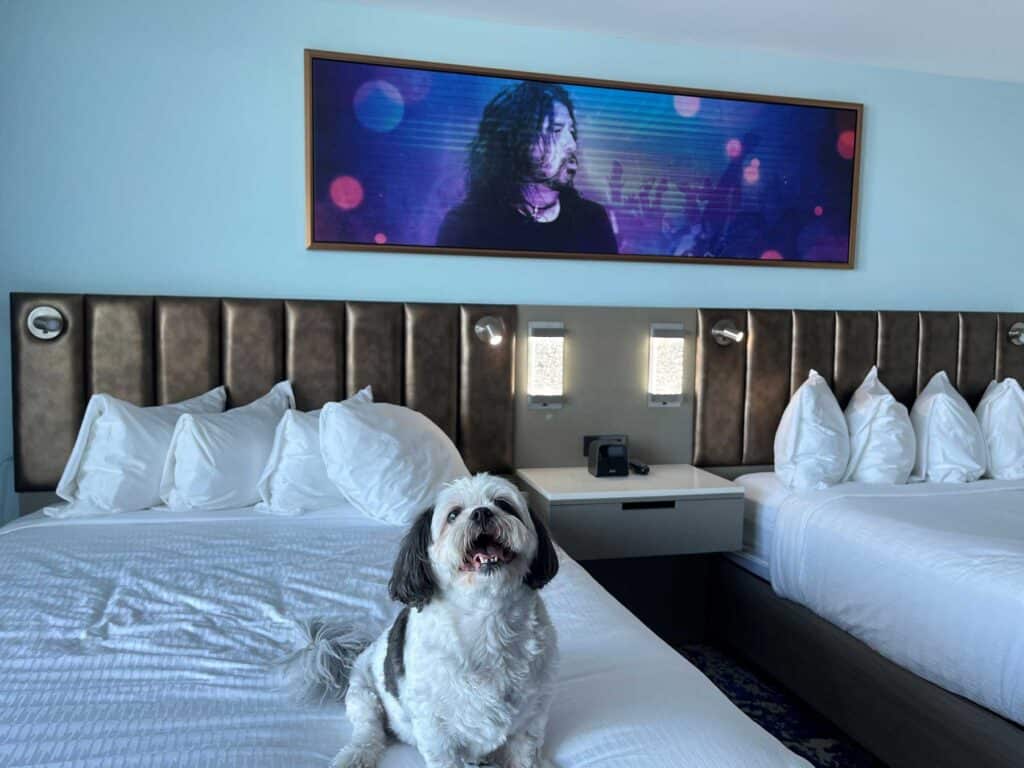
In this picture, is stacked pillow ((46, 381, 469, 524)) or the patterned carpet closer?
the patterned carpet

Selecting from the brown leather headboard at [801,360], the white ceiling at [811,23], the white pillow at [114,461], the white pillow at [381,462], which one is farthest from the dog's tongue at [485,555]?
the white ceiling at [811,23]

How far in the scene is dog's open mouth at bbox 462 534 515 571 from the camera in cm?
100

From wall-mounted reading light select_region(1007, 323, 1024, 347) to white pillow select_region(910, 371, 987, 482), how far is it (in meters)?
0.60

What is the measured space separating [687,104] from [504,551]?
2.60 m

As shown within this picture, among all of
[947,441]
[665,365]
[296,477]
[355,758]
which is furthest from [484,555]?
[947,441]

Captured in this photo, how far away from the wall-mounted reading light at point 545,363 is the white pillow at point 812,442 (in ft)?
3.05

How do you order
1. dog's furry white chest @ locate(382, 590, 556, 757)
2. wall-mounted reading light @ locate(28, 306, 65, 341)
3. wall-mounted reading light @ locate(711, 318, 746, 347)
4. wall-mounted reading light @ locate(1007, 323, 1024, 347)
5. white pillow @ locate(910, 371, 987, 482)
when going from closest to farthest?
dog's furry white chest @ locate(382, 590, 556, 757) < wall-mounted reading light @ locate(28, 306, 65, 341) < white pillow @ locate(910, 371, 987, 482) < wall-mounted reading light @ locate(711, 318, 746, 347) < wall-mounted reading light @ locate(1007, 323, 1024, 347)

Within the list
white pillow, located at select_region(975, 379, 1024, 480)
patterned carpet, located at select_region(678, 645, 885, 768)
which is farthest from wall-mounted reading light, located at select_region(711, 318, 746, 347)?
patterned carpet, located at select_region(678, 645, 885, 768)

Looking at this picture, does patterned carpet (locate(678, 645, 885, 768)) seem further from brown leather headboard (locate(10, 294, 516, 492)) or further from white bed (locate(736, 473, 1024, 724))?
brown leather headboard (locate(10, 294, 516, 492))

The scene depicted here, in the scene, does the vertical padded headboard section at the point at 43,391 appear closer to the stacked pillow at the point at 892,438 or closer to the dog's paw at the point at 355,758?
the dog's paw at the point at 355,758

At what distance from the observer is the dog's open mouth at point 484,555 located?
3.29 ft

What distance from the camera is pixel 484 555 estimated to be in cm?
101

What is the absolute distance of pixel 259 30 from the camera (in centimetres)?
266

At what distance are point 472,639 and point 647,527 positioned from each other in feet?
5.37
